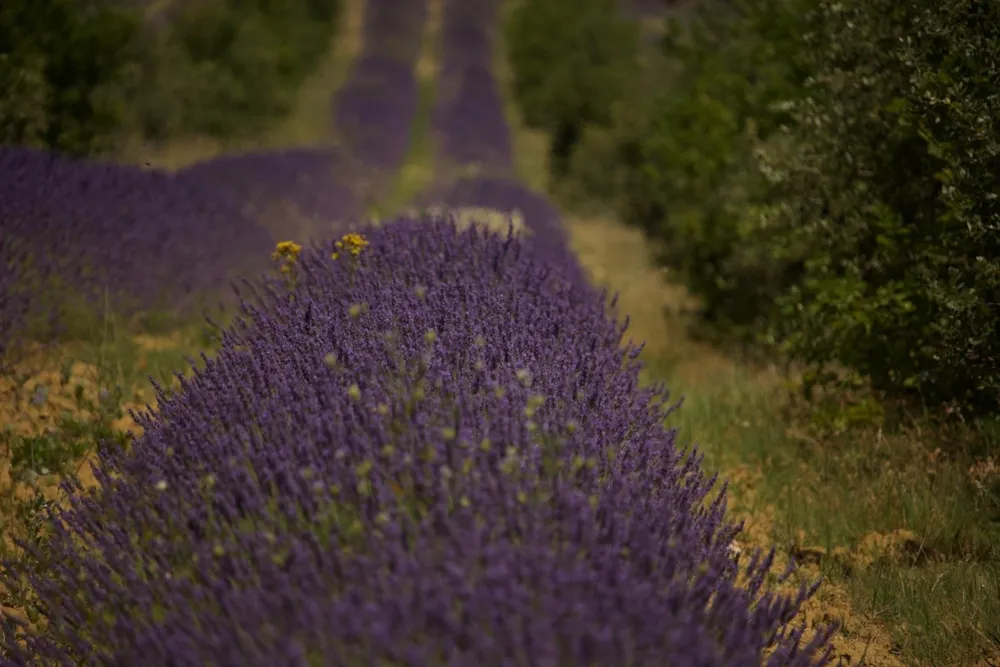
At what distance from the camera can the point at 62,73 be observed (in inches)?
291

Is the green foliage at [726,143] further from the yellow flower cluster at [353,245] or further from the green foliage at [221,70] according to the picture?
the green foliage at [221,70]

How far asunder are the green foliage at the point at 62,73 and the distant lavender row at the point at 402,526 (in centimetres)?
432

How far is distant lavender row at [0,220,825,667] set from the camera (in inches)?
70.8

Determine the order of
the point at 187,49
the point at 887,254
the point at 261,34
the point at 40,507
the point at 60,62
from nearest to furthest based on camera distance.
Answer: the point at 40,507 → the point at 887,254 → the point at 60,62 → the point at 187,49 → the point at 261,34

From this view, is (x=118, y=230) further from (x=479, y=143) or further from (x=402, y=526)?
(x=479, y=143)

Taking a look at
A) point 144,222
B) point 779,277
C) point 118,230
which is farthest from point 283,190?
point 779,277

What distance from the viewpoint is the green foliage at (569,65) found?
15.5 m

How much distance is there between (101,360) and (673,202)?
6037mm

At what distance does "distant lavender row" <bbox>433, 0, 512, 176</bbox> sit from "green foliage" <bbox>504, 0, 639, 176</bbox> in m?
0.93

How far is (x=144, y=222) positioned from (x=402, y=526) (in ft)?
13.7

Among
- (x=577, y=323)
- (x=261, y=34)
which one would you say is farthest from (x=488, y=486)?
(x=261, y=34)

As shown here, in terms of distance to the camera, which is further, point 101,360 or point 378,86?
point 378,86

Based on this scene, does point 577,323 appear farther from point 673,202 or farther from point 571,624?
point 673,202

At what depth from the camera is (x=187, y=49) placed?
47.1ft
